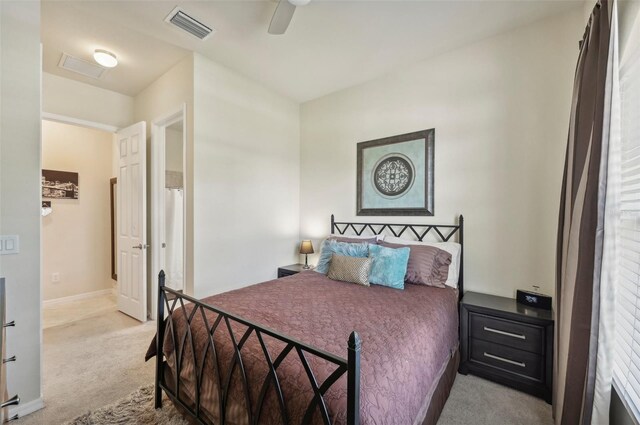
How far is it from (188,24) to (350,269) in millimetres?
2575

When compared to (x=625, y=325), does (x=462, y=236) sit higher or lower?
higher

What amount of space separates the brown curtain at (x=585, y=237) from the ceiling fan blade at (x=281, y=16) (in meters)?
1.83

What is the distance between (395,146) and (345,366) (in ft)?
8.83

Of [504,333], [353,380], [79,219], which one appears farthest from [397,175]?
[79,219]

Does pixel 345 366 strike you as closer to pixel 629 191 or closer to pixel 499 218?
pixel 629 191

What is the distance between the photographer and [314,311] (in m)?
1.82

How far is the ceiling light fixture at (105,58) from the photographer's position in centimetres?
284

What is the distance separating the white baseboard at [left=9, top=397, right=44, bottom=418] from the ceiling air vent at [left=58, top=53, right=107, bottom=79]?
315cm

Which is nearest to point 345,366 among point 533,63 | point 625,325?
point 625,325

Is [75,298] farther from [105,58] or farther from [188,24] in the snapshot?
[188,24]

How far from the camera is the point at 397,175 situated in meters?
3.17

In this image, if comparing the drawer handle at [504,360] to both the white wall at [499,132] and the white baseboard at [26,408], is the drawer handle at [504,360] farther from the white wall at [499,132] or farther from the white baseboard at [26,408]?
the white baseboard at [26,408]

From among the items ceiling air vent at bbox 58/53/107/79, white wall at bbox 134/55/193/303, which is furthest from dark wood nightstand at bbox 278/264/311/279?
ceiling air vent at bbox 58/53/107/79

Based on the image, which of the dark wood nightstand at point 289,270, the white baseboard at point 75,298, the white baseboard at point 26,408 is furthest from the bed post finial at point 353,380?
the white baseboard at point 75,298
